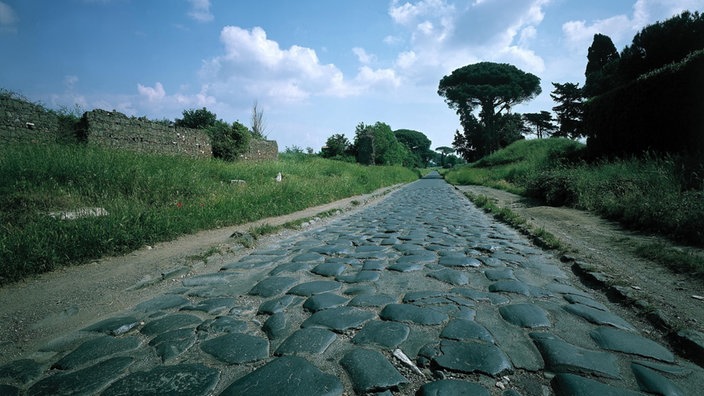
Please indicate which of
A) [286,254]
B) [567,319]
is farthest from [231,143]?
[567,319]

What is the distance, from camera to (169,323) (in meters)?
2.18

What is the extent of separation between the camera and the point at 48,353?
1845 millimetres

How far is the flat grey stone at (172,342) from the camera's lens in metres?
1.77

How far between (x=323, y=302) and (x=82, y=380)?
58.4 inches

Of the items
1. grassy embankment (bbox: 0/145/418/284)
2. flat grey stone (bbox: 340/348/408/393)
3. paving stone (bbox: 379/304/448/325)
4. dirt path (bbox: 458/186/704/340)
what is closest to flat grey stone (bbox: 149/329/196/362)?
flat grey stone (bbox: 340/348/408/393)

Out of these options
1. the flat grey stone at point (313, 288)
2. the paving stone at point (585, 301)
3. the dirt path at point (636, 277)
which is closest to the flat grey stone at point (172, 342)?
the flat grey stone at point (313, 288)

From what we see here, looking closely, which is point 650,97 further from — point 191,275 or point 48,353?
point 48,353

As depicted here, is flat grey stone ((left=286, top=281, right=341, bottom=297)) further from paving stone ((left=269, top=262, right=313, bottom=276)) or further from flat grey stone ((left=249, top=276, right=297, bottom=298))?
paving stone ((left=269, top=262, right=313, bottom=276))

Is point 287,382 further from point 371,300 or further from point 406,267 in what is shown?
point 406,267

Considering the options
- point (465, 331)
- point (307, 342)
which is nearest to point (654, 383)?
point (465, 331)

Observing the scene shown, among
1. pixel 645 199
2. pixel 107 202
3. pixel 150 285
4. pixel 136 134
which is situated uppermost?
pixel 136 134

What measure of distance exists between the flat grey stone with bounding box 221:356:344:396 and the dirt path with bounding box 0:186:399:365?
1571 mm

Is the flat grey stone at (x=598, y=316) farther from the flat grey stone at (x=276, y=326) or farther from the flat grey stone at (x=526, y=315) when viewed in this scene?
Result: the flat grey stone at (x=276, y=326)

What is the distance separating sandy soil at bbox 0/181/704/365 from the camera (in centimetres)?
215
